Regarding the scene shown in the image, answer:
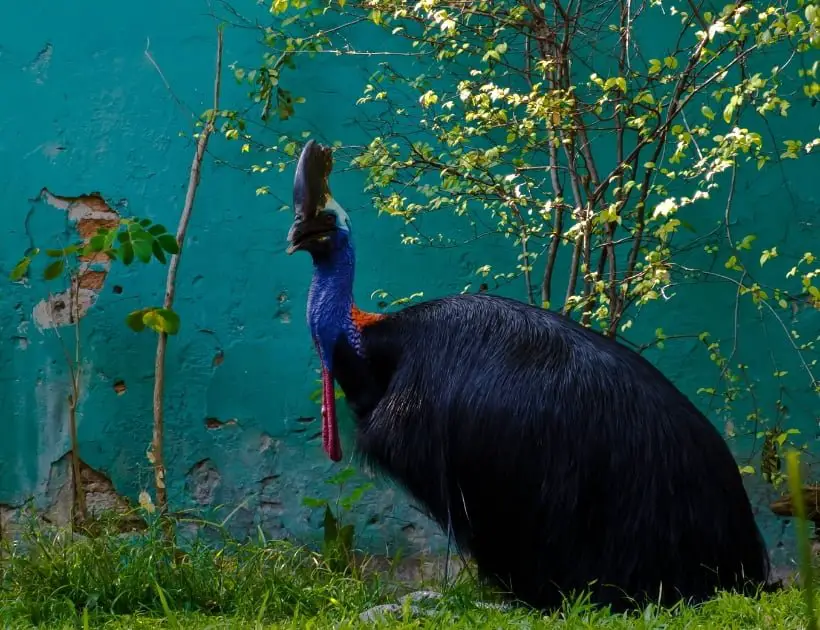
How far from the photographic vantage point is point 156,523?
293 centimetres

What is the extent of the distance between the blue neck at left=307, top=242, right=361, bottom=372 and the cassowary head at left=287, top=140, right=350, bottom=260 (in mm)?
31

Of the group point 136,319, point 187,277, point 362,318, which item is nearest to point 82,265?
point 187,277

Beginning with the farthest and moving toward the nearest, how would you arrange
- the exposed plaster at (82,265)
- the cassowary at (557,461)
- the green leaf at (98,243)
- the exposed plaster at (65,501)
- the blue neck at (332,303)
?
the exposed plaster at (82,265) < the exposed plaster at (65,501) < the green leaf at (98,243) < the blue neck at (332,303) < the cassowary at (557,461)

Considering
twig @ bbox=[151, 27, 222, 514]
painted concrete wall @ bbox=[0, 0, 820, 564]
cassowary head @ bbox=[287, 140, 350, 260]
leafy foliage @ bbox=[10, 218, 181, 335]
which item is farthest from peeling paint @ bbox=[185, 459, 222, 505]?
cassowary head @ bbox=[287, 140, 350, 260]

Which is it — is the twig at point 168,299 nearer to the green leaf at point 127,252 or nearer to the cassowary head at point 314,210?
the green leaf at point 127,252

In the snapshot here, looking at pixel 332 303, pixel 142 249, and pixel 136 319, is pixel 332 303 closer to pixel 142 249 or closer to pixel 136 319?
pixel 142 249

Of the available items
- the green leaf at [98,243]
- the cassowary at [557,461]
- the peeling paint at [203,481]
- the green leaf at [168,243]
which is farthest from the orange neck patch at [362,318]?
the peeling paint at [203,481]

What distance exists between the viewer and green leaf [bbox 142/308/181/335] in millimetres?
3436

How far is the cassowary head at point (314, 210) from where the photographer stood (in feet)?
9.37

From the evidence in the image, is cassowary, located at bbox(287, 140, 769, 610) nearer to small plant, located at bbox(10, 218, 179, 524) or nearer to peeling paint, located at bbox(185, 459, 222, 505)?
small plant, located at bbox(10, 218, 179, 524)

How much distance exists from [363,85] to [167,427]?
1604 millimetres

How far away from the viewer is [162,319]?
3475 millimetres

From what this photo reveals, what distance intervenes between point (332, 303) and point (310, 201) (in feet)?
1.01

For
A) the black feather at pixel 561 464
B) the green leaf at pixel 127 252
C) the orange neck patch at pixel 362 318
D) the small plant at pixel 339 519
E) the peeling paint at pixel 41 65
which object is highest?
the peeling paint at pixel 41 65
